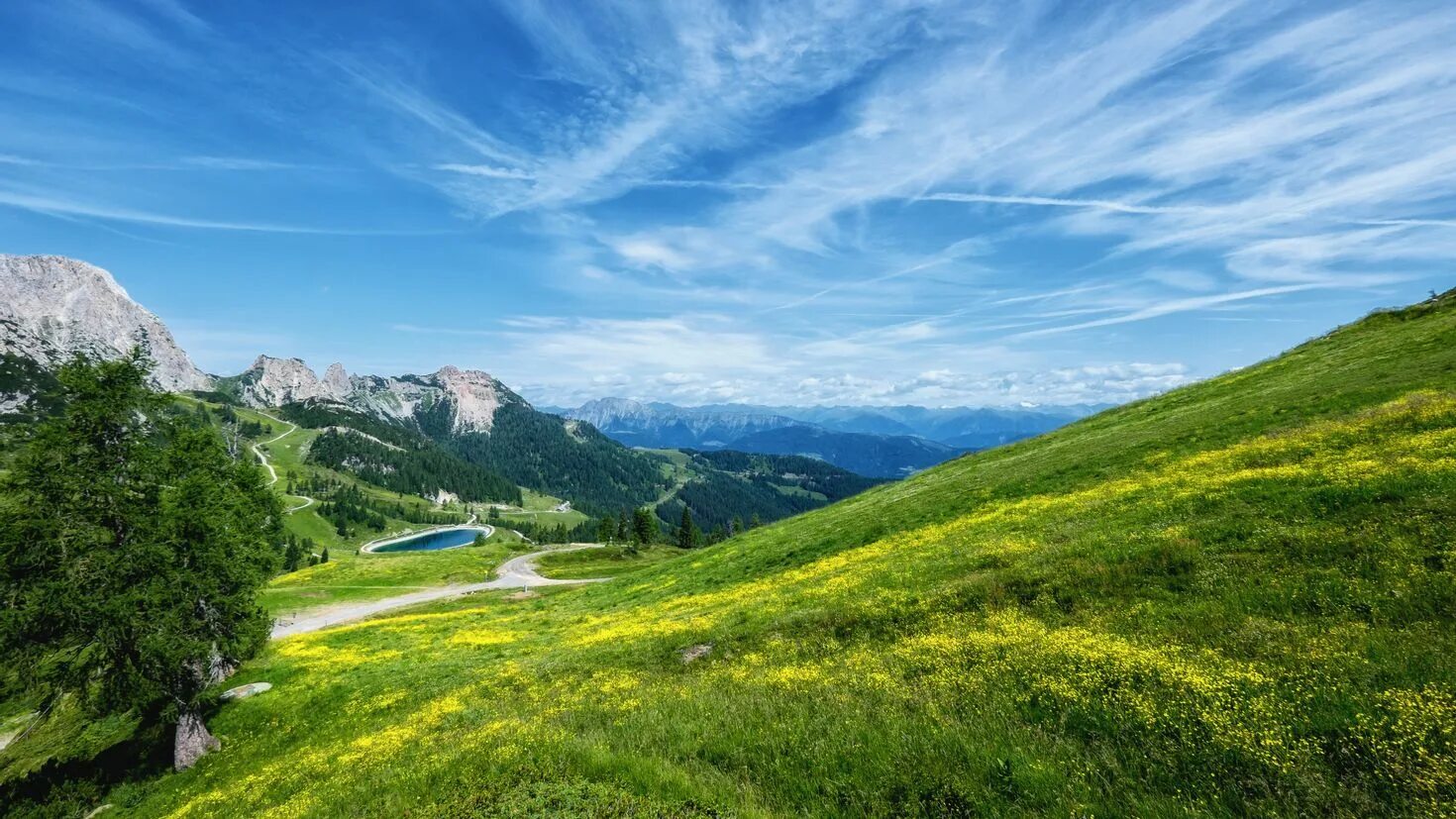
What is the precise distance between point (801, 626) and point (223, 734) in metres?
28.5

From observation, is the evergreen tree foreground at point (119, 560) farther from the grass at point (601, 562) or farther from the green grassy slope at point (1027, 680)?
the grass at point (601, 562)

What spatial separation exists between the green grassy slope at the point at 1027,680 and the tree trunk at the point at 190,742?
2.85 feet

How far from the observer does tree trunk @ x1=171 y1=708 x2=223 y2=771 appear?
23562 millimetres

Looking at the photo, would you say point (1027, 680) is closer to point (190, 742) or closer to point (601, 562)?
point (190, 742)

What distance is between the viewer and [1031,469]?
39188mm

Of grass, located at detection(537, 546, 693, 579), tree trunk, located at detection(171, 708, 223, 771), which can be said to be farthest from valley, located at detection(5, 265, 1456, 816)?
grass, located at detection(537, 546, 693, 579)

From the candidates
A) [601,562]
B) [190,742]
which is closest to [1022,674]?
[190,742]

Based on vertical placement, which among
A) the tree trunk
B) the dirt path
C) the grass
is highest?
the tree trunk

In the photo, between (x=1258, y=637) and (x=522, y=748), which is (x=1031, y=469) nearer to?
(x=1258, y=637)

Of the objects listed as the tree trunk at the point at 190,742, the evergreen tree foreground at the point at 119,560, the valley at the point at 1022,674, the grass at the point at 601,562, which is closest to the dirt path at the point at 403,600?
the grass at the point at 601,562

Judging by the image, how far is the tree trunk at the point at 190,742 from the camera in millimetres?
23562

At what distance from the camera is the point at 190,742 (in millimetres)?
23984

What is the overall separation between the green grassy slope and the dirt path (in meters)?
37.6

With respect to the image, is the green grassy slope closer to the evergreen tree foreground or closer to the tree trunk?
the tree trunk
